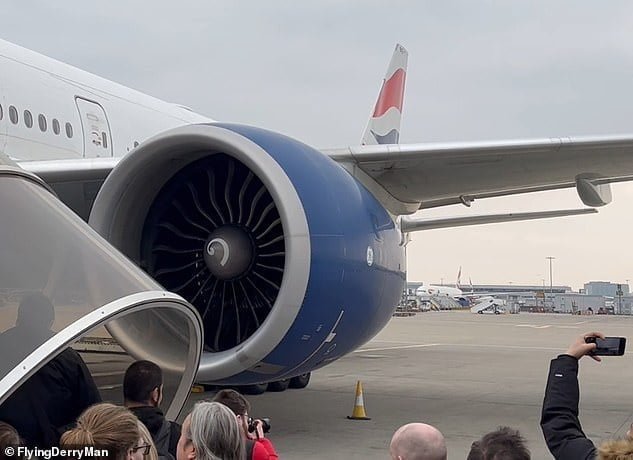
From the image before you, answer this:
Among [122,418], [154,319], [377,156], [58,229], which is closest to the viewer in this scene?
[122,418]

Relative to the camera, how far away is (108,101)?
8.55m

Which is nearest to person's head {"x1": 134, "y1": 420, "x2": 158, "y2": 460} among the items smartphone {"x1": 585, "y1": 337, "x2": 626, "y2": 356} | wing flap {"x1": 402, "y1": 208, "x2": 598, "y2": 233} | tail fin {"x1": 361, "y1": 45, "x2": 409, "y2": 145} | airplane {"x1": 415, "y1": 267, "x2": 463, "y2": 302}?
smartphone {"x1": 585, "y1": 337, "x2": 626, "y2": 356}

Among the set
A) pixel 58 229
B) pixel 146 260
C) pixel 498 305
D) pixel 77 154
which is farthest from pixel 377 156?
pixel 498 305

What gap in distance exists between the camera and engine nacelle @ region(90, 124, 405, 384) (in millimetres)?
5488

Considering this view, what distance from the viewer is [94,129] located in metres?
8.11

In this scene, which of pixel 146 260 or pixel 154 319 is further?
pixel 146 260

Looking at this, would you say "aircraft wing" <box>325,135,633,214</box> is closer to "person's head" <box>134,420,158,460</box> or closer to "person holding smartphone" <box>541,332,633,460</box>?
"person holding smartphone" <box>541,332,633,460</box>

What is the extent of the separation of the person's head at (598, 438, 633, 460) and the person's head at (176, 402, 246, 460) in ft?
3.29

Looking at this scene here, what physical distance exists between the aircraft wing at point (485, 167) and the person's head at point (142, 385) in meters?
3.64

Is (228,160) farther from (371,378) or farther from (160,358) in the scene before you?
(371,378)

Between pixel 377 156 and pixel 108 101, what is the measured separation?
3043mm

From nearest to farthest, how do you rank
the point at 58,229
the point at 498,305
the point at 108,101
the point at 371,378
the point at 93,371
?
the point at 58,229, the point at 93,371, the point at 108,101, the point at 371,378, the point at 498,305

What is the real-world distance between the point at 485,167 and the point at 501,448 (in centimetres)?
558

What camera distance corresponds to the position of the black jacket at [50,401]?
3.24 meters
